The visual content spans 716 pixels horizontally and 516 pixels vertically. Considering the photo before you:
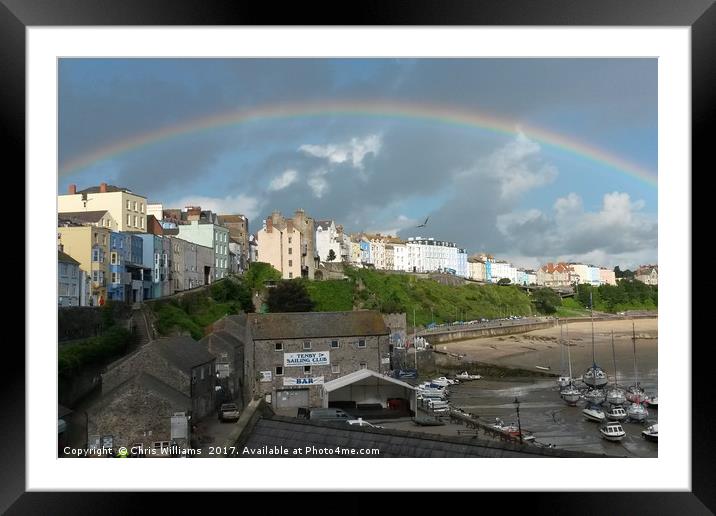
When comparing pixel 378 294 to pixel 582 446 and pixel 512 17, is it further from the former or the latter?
pixel 512 17

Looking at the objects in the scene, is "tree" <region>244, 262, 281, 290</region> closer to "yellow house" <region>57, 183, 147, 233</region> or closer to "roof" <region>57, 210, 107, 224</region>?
"yellow house" <region>57, 183, 147, 233</region>

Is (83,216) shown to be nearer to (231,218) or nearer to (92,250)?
(92,250)

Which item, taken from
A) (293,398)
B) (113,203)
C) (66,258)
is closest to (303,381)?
(293,398)

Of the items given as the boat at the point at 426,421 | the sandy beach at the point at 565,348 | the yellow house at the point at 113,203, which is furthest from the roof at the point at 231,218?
the sandy beach at the point at 565,348

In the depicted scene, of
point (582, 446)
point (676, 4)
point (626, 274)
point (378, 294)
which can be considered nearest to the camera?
point (676, 4)

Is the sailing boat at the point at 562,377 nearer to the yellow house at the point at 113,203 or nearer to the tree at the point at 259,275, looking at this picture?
the tree at the point at 259,275

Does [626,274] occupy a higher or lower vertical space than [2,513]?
higher

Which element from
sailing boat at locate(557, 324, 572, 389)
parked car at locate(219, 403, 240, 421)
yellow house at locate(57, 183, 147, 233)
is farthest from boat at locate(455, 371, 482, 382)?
yellow house at locate(57, 183, 147, 233)

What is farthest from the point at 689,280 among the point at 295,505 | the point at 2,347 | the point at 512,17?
the point at 2,347
